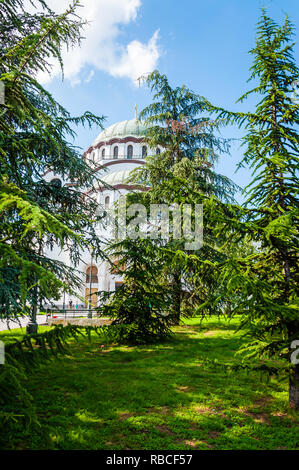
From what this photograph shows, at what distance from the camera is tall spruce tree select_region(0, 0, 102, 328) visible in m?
2.19

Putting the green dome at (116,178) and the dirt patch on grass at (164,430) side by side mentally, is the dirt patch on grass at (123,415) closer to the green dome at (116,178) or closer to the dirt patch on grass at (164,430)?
the dirt patch on grass at (164,430)

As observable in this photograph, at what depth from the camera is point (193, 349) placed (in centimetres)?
809

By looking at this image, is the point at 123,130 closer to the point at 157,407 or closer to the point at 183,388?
the point at 183,388

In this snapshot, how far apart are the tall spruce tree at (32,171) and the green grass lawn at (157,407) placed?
0.95 meters

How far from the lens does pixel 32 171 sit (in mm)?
6590

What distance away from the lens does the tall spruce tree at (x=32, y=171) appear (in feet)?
7.17

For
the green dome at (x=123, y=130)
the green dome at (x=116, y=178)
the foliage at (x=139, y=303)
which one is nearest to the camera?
the foliage at (x=139, y=303)

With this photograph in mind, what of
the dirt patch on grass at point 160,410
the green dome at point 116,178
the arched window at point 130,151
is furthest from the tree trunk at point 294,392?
the arched window at point 130,151

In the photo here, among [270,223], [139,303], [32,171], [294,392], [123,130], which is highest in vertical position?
[123,130]

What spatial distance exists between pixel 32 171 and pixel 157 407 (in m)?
5.27

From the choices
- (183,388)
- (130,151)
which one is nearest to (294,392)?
(183,388)

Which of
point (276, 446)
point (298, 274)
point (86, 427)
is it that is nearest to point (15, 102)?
point (86, 427)

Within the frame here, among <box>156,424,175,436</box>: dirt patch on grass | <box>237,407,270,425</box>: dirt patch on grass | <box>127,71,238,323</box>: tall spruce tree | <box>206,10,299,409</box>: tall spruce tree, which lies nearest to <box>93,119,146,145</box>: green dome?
<box>127,71,238,323</box>: tall spruce tree

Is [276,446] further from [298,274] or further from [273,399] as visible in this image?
[298,274]
